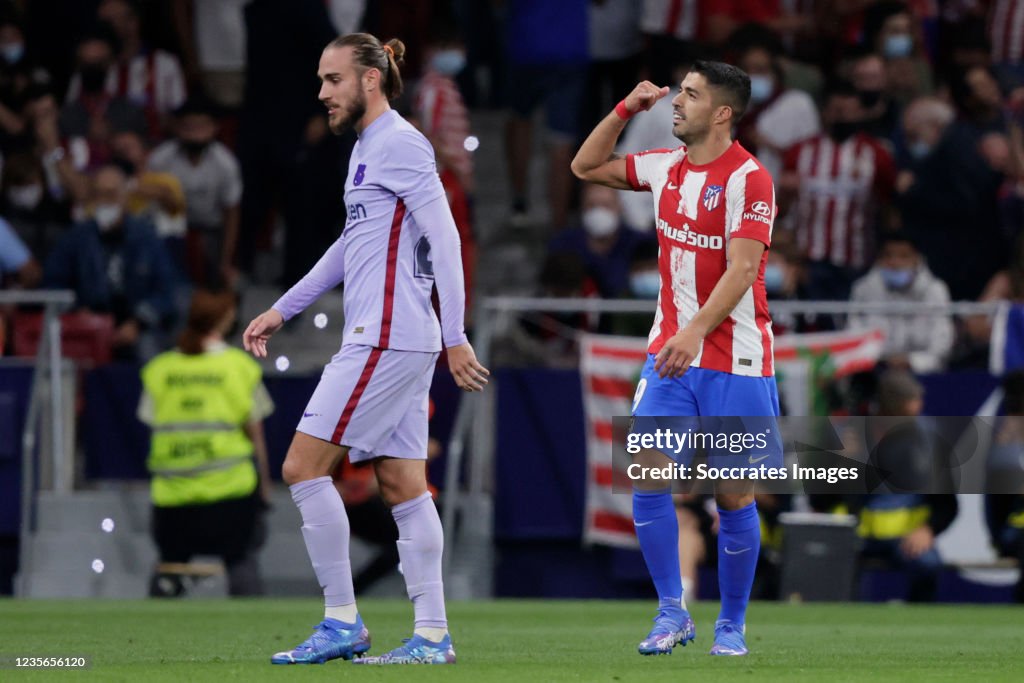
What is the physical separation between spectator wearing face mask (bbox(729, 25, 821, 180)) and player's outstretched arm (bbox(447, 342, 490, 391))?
9405mm

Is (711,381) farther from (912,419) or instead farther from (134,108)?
(134,108)

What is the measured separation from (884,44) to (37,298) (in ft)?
24.1

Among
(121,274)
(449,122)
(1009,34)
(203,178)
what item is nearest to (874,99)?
(1009,34)

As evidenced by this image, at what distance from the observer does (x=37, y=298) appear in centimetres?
1452

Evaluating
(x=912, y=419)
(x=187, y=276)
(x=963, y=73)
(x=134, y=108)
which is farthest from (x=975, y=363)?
(x=134, y=108)

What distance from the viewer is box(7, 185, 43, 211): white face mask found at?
1639 centimetres

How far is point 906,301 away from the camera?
15.3 metres

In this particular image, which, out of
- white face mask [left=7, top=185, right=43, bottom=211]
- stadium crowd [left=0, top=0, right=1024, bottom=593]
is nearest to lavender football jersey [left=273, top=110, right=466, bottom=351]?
stadium crowd [left=0, top=0, right=1024, bottom=593]

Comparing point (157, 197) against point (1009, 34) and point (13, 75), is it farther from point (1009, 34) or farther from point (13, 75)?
point (1009, 34)

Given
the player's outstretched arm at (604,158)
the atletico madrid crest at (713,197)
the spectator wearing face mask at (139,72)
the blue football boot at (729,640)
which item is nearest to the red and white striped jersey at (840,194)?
A: the spectator wearing face mask at (139,72)

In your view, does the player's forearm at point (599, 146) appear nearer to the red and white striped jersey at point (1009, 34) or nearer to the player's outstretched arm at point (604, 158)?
the player's outstretched arm at point (604, 158)

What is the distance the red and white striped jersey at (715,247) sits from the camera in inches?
333

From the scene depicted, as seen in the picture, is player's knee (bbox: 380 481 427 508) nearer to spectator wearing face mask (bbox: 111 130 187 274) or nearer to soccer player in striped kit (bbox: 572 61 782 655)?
soccer player in striped kit (bbox: 572 61 782 655)

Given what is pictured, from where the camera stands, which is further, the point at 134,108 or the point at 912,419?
the point at 134,108
